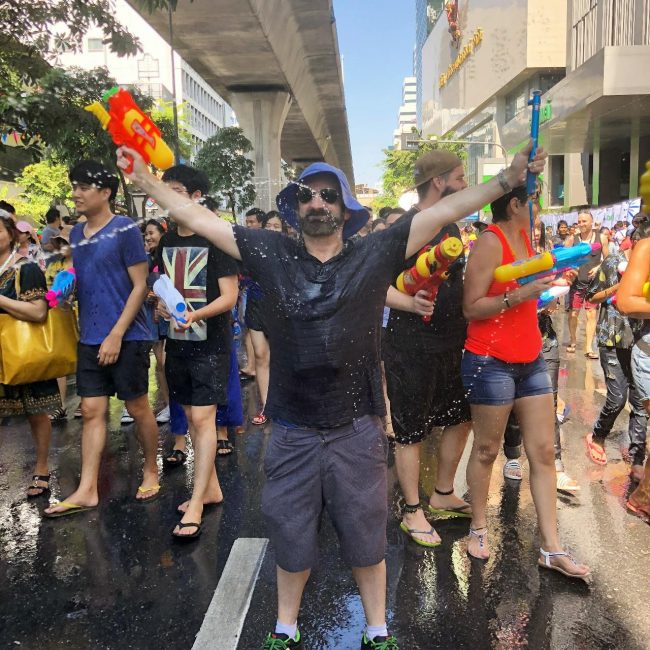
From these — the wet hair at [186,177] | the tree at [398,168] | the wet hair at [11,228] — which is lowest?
the wet hair at [11,228]

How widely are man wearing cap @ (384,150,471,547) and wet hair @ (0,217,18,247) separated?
2.50m

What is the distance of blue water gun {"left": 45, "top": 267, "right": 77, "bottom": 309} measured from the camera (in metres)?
4.18

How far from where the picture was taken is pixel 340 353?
2.43 m

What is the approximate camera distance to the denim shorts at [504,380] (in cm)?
321

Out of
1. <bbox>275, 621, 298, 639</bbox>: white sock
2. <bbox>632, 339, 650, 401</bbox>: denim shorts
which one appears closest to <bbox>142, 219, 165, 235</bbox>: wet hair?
<bbox>632, 339, 650, 401</bbox>: denim shorts

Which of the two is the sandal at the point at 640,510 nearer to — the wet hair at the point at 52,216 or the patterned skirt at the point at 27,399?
the patterned skirt at the point at 27,399

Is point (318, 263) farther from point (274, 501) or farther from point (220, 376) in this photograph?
point (220, 376)

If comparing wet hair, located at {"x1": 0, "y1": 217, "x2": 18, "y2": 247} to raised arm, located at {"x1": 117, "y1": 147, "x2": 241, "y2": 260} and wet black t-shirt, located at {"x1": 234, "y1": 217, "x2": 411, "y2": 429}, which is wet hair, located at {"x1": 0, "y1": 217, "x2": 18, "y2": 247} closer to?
raised arm, located at {"x1": 117, "y1": 147, "x2": 241, "y2": 260}

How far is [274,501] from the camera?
2525 millimetres

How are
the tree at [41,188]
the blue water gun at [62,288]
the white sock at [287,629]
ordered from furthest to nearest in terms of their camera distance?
the tree at [41,188] → the blue water gun at [62,288] → the white sock at [287,629]

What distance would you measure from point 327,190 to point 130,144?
2.63ft

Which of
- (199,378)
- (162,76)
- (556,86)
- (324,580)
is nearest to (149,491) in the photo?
(199,378)

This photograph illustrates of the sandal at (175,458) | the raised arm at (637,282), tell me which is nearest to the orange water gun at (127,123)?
the raised arm at (637,282)

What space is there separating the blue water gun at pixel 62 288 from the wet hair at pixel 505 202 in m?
2.55
